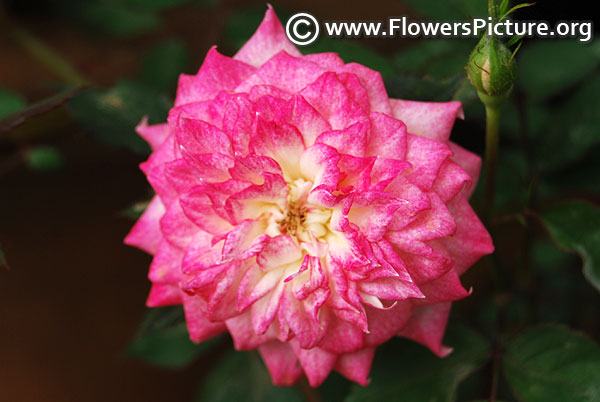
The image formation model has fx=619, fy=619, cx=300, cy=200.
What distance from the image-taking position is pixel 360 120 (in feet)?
1.28

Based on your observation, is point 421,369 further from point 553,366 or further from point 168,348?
point 168,348

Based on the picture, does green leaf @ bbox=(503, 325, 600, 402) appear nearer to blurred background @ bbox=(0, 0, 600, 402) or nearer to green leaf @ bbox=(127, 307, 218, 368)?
blurred background @ bbox=(0, 0, 600, 402)

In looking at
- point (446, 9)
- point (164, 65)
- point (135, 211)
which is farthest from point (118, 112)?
point (446, 9)

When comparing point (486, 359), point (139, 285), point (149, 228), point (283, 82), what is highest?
point (283, 82)

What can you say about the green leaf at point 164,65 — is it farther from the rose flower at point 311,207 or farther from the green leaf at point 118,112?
the rose flower at point 311,207

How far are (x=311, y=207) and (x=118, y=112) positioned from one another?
27 centimetres

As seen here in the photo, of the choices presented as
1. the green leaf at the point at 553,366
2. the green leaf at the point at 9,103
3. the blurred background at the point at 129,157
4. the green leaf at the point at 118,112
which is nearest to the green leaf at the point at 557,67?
the blurred background at the point at 129,157

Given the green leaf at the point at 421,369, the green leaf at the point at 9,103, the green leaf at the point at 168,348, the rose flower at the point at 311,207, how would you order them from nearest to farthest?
the rose flower at the point at 311,207 → the green leaf at the point at 421,369 → the green leaf at the point at 9,103 → the green leaf at the point at 168,348

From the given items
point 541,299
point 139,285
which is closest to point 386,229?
point 541,299

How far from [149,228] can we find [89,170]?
2.06 ft

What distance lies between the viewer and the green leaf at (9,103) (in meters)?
0.63

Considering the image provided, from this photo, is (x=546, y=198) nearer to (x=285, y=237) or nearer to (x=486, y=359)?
(x=486, y=359)

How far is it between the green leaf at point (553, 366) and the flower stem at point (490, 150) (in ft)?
0.38

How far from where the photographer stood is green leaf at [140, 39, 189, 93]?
0.80 metres
